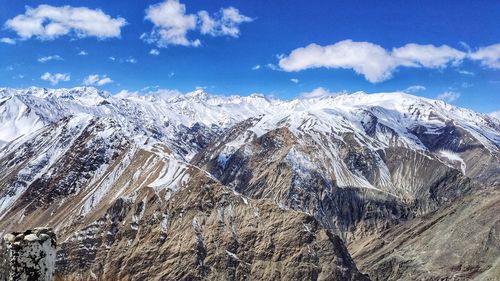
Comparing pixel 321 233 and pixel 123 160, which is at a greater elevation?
pixel 123 160

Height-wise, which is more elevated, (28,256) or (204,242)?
(28,256)

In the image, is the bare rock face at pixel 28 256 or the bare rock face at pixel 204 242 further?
the bare rock face at pixel 204 242

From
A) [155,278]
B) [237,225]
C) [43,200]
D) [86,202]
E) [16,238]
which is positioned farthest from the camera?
[43,200]

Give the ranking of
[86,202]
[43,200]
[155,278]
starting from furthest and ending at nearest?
1. [43,200]
2. [86,202]
3. [155,278]

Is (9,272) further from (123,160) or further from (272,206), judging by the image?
(123,160)

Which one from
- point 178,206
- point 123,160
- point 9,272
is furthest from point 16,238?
point 123,160

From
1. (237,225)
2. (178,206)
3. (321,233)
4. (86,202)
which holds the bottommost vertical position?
(321,233)

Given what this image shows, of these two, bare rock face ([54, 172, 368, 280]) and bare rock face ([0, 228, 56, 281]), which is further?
bare rock face ([54, 172, 368, 280])

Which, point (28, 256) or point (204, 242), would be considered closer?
point (28, 256)
